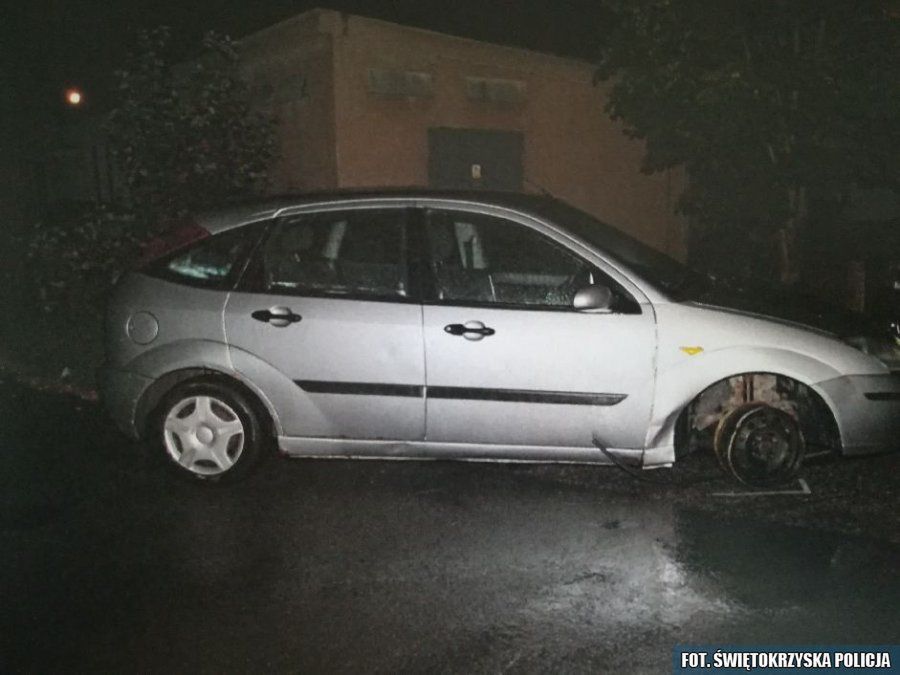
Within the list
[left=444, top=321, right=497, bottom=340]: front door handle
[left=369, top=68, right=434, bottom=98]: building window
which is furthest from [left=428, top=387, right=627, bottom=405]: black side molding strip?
[left=369, top=68, right=434, bottom=98]: building window

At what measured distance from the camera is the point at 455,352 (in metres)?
4.75

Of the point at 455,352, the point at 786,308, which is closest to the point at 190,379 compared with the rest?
the point at 455,352

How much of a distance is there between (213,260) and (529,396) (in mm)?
1917

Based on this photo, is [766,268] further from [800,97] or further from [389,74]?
[389,74]

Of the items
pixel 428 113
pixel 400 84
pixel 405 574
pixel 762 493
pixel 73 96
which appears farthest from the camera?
pixel 73 96

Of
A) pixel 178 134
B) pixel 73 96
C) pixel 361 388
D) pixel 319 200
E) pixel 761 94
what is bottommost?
pixel 361 388

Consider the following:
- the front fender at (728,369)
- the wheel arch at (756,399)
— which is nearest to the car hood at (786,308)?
the front fender at (728,369)

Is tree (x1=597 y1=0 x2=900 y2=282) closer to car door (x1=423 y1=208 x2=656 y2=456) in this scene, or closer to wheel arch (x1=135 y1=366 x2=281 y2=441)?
car door (x1=423 y1=208 x2=656 y2=456)

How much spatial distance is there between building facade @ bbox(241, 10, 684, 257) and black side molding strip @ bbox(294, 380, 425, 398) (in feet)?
17.3

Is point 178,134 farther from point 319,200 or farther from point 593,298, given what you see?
point 593,298

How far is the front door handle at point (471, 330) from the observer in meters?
4.70

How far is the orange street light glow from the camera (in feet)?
43.4

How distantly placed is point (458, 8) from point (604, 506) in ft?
25.8

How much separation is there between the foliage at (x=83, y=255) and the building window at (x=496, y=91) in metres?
4.21
